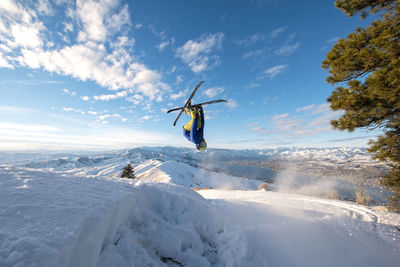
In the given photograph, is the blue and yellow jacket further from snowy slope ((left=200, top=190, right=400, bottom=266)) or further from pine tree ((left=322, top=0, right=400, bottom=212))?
pine tree ((left=322, top=0, right=400, bottom=212))

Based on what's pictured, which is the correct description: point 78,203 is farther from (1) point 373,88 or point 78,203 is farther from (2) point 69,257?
(1) point 373,88

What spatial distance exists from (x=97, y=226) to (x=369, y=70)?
694 cm

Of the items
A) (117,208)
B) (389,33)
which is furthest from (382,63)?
(117,208)

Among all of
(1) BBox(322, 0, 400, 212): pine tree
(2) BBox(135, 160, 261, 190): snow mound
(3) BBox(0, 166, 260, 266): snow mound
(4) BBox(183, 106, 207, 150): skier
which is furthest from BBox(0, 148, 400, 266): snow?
(2) BBox(135, 160, 261, 190): snow mound

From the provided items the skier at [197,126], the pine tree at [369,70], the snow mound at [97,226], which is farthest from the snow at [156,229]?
the pine tree at [369,70]

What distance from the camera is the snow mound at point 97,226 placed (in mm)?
1454

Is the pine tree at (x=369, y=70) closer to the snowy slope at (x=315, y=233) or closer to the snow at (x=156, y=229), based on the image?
the snowy slope at (x=315, y=233)

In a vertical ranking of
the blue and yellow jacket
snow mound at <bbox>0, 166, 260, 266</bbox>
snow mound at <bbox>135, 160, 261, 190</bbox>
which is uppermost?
the blue and yellow jacket

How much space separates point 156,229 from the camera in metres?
2.99

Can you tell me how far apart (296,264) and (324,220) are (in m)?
2.63

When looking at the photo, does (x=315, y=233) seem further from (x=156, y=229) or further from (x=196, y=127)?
(x=196, y=127)

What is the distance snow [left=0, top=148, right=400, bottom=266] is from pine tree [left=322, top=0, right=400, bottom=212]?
3170mm

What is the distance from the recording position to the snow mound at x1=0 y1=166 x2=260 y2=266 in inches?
57.2

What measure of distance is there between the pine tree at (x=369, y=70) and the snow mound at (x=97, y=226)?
4603 mm
